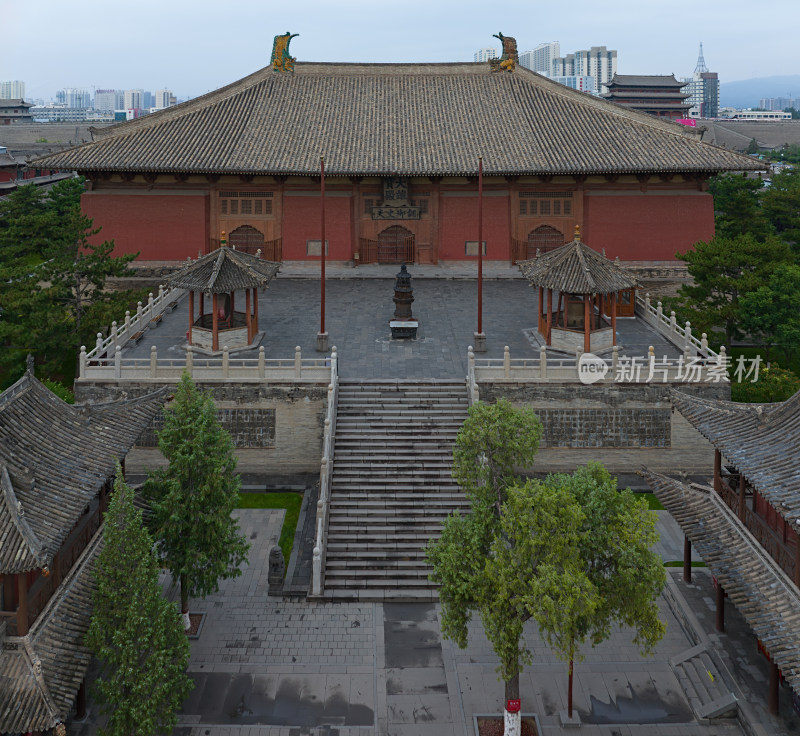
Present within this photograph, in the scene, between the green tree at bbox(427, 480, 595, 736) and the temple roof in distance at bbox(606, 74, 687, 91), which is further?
the temple roof in distance at bbox(606, 74, 687, 91)

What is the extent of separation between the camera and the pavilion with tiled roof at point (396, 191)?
35719 mm

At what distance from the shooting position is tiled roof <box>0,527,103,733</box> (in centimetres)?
1172

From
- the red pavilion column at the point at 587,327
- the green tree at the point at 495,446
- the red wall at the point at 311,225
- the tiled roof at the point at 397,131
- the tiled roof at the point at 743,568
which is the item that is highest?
the tiled roof at the point at 397,131

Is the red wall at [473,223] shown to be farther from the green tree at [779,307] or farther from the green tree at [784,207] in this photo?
the green tree at [784,207]

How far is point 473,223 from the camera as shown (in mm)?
36906

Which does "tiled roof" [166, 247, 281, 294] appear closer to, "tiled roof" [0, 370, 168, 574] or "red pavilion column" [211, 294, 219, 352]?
"red pavilion column" [211, 294, 219, 352]

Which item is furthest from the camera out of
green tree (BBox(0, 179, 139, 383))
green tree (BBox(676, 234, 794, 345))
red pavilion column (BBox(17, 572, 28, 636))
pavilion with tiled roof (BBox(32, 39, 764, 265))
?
pavilion with tiled roof (BBox(32, 39, 764, 265))

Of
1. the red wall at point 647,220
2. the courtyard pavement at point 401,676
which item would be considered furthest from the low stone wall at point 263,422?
the red wall at point 647,220

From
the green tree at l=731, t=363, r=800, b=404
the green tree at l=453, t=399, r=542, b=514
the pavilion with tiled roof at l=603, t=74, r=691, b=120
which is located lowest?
the green tree at l=731, t=363, r=800, b=404

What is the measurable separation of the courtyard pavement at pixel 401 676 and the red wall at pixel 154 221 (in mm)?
21593

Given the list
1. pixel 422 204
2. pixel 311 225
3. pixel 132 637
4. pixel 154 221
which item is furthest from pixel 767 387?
pixel 154 221

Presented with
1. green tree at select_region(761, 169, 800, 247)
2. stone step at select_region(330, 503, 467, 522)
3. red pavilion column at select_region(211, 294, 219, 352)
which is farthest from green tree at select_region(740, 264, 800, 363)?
red pavilion column at select_region(211, 294, 219, 352)

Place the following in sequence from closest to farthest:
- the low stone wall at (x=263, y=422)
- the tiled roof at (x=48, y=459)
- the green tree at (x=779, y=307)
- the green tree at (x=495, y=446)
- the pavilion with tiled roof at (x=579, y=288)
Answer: the tiled roof at (x=48, y=459)
the green tree at (x=495, y=446)
the low stone wall at (x=263, y=422)
the pavilion with tiled roof at (x=579, y=288)
the green tree at (x=779, y=307)

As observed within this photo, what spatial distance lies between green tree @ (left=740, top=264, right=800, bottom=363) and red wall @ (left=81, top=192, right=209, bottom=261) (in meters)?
21.3
